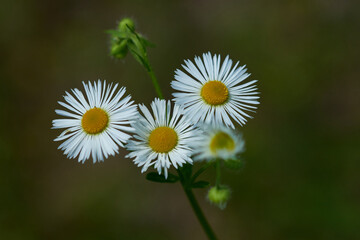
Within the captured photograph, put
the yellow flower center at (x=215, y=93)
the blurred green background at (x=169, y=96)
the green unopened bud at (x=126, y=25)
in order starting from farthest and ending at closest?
1. the blurred green background at (x=169, y=96)
2. the green unopened bud at (x=126, y=25)
3. the yellow flower center at (x=215, y=93)

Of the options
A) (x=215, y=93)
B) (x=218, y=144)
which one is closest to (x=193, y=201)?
(x=218, y=144)

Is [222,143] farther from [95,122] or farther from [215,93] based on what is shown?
[95,122]

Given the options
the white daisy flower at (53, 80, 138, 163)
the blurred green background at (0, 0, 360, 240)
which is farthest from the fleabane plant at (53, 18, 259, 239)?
the blurred green background at (0, 0, 360, 240)

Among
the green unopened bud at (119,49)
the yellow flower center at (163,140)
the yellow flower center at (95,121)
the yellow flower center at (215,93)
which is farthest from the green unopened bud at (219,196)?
the green unopened bud at (119,49)

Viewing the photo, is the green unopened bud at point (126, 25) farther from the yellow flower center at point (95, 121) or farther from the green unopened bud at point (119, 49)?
the yellow flower center at point (95, 121)

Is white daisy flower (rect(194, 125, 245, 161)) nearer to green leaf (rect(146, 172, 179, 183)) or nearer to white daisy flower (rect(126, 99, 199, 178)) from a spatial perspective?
white daisy flower (rect(126, 99, 199, 178))

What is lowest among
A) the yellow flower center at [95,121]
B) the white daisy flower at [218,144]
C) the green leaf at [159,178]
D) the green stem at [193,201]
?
the green stem at [193,201]

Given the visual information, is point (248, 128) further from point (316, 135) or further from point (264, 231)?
point (264, 231)

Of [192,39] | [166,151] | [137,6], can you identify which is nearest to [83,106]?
[166,151]

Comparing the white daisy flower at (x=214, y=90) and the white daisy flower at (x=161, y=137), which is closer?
the white daisy flower at (x=161, y=137)

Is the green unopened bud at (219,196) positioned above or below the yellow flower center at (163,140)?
below
